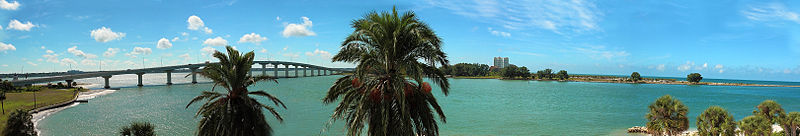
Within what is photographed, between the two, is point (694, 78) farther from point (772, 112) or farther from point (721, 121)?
point (721, 121)

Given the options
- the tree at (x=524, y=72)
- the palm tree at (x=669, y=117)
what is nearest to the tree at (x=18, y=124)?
the palm tree at (x=669, y=117)

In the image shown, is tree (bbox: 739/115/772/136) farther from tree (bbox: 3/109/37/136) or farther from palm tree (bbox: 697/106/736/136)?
tree (bbox: 3/109/37/136)

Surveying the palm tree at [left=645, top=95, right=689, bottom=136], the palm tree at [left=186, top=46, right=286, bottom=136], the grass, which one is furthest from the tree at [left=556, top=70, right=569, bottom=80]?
the palm tree at [left=186, top=46, right=286, bottom=136]

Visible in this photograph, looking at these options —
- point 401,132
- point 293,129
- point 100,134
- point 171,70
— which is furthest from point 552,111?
point 171,70

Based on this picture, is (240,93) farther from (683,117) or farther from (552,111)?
(552,111)

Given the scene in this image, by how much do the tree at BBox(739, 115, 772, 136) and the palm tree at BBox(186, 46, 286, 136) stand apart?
28355 millimetres

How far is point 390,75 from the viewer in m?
9.37

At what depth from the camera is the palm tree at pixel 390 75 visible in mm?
9203

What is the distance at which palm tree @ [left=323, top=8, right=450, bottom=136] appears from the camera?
30.2 feet

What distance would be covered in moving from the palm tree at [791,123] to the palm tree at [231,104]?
30267 millimetres

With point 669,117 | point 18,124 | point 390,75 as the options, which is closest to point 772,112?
point 669,117

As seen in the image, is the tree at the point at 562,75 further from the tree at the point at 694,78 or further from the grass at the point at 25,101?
the grass at the point at 25,101

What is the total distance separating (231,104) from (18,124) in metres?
16.6

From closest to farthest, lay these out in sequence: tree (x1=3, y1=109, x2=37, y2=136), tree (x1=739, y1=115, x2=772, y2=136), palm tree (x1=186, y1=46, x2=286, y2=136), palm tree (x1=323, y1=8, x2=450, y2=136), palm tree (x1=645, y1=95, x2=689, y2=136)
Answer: palm tree (x1=323, y1=8, x2=450, y2=136) → palm tree (x1=186, y1=46, x2=286, y2=136) → tree (x1=3, y1=109, x2=37, y2=136) → tree (x1=739, y1=115, x2=772, y2=136) → palm tree (x1=645, y1=95, x2=689, y2=136)
